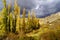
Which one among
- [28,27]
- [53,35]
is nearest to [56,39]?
[53,35]

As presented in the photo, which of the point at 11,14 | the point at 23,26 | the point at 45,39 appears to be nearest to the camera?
the point at 45,39

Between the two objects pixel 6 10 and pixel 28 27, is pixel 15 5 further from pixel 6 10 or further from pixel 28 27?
pixel 28 27

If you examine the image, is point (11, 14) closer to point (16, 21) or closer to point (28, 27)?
point (16, 21)

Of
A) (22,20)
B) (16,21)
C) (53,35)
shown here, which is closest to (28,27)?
(22,20)

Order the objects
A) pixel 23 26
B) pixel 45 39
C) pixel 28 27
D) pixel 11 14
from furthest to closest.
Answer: pixel 28 27, pixel 23 26, pixel 11 14, pixel 45 39

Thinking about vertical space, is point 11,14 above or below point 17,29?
above

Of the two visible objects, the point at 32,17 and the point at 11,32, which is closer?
the point at 11,32

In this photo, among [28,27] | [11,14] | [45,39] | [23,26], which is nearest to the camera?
[45,39]

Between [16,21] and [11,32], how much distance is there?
8.95ft

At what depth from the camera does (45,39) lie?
34000mm

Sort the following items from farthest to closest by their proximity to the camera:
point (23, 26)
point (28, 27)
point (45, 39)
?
point (28, 27) → point (23, 26) → point (45, 39)

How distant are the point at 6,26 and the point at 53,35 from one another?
34.3 ft

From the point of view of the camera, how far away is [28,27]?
158 ft

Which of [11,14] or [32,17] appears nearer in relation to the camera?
[11,14]
